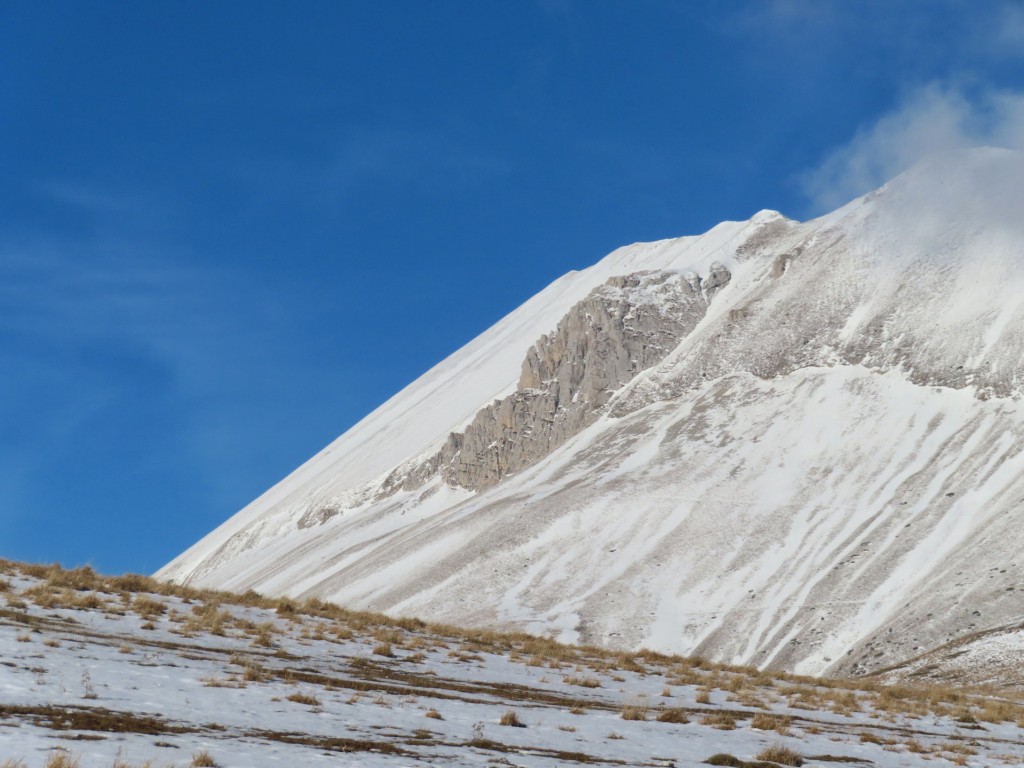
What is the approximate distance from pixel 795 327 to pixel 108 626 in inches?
4729

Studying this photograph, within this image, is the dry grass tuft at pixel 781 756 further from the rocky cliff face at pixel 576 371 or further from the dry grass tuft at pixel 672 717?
the rocky cliff face at pixel 576 371

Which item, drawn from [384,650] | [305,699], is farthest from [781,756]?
[384,650]

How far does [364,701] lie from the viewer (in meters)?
14.6

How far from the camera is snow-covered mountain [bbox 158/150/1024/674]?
3095 inches

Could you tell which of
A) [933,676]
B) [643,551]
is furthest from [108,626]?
[643,551]

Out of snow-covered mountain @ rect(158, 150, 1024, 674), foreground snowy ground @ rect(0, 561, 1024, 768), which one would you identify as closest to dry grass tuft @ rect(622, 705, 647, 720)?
foreground snowy ground @ rect(0, 561, 1024, 768)

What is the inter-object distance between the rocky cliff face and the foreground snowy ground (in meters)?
121

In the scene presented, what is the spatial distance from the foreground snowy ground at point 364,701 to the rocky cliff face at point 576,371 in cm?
12111

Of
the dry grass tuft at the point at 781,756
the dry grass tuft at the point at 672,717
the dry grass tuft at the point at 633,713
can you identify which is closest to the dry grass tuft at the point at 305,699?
the dry grass tuft at the point at 633,713

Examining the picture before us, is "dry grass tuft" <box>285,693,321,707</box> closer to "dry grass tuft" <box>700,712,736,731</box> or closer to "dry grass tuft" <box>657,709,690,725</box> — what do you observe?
"dry grass tuft" <box>657,709,690,725</box>

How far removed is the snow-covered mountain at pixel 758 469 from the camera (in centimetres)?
7862

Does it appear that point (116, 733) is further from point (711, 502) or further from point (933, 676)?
point (711, 502)

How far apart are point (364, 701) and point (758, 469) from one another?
95929 millimetres

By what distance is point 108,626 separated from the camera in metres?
17.7
